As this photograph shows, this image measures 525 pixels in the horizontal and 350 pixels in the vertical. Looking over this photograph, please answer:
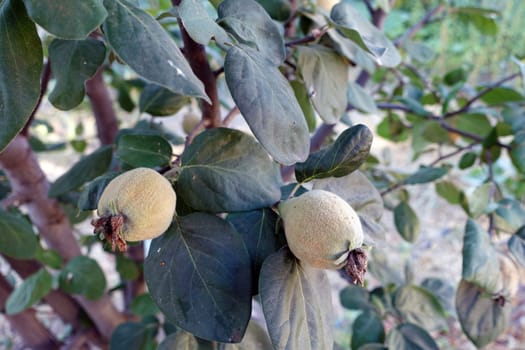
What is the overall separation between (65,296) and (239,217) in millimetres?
671

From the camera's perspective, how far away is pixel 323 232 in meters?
0.30

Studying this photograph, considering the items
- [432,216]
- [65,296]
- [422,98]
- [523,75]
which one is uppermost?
[523,75]

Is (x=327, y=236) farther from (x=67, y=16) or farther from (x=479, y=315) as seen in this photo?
(x=479, y=315)

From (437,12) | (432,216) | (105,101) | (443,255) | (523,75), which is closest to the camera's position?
(523,75)

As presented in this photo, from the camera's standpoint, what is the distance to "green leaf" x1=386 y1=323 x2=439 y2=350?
590 millimetres

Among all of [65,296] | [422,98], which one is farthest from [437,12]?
[65,296]

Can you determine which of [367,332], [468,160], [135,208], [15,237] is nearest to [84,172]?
[15,237]

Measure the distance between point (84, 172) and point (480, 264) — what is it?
487 mm

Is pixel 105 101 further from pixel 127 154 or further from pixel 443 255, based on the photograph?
pixel 443 255

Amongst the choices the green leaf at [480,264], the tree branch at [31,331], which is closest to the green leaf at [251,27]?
the green leaf at [480,264]

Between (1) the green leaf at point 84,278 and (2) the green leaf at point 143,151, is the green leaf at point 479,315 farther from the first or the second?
(1) the green leaf at point 84,278

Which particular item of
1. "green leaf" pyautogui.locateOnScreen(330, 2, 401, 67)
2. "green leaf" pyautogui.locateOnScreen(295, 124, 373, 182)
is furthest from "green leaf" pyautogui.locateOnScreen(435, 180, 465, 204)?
"green leaf" pyautogui.locateOnScreen(295, 124, 373, 182)

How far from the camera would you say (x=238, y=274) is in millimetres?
317

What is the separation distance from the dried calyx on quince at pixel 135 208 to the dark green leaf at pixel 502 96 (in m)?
0.70
